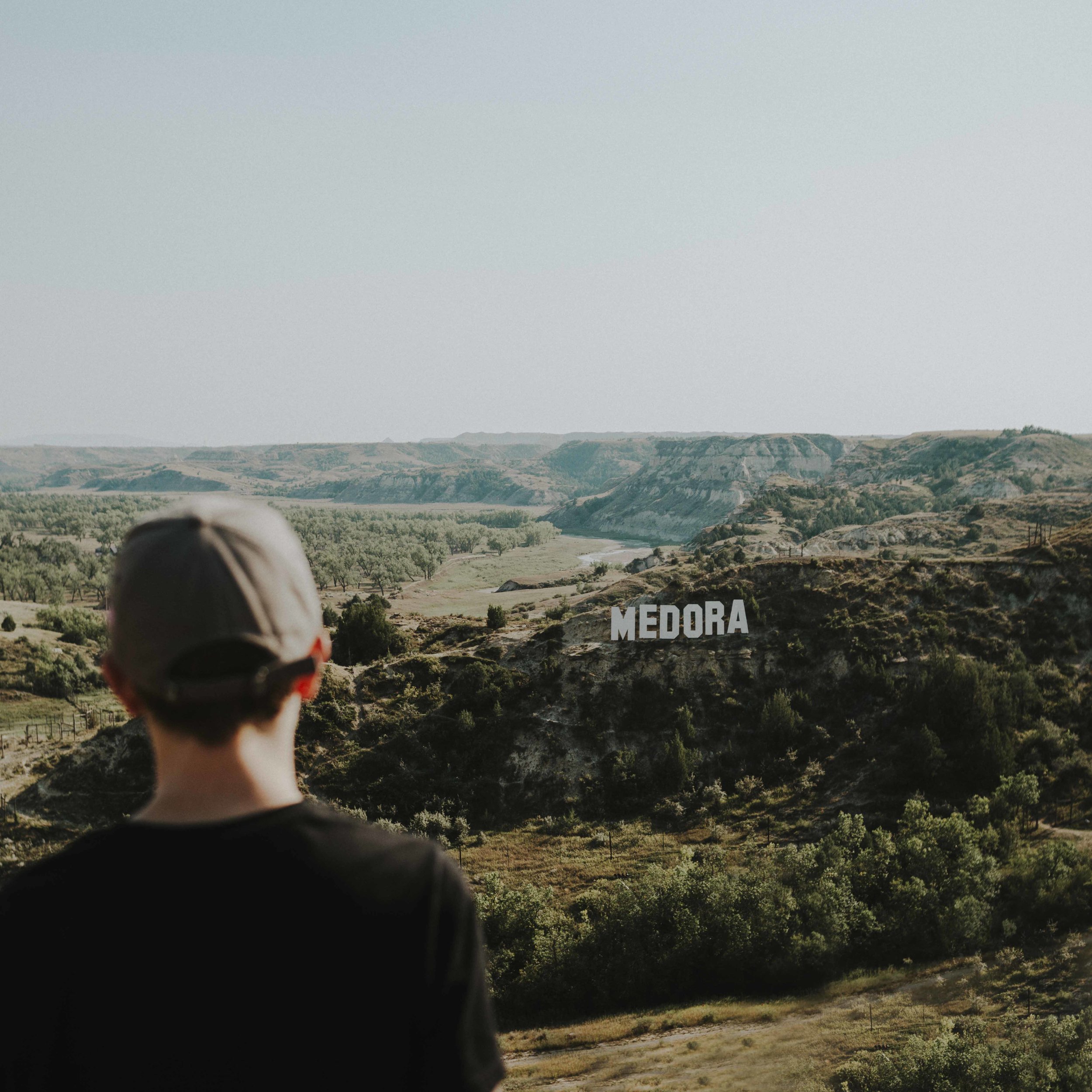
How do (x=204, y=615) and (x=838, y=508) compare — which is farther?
(x=838, y=508)

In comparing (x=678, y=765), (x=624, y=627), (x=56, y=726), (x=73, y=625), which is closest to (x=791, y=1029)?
(x=678, y=765)

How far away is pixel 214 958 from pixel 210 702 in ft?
2.51

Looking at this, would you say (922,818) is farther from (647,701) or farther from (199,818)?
(199,818)

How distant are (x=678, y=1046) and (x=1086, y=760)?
32.8 meters

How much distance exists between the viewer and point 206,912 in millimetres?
2338

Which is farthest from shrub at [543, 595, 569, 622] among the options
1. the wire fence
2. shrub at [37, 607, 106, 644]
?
shrub at [37, 607, 106, 644]

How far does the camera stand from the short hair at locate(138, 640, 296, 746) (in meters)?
2.59

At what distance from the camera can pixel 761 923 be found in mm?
36719

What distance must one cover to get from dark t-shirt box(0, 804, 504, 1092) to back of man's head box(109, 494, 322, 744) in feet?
1.27

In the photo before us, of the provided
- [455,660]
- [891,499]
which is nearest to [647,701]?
[455,660]

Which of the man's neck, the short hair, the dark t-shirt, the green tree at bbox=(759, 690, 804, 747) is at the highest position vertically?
the short hair

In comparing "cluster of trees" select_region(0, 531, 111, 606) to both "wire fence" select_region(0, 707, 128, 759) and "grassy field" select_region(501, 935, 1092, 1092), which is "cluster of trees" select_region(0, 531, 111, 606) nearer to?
"wire fence" select_region(0, 707, 128, 759)

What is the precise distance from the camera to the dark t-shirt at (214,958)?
2.31 metres

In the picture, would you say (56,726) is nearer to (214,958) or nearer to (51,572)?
(214,958)
